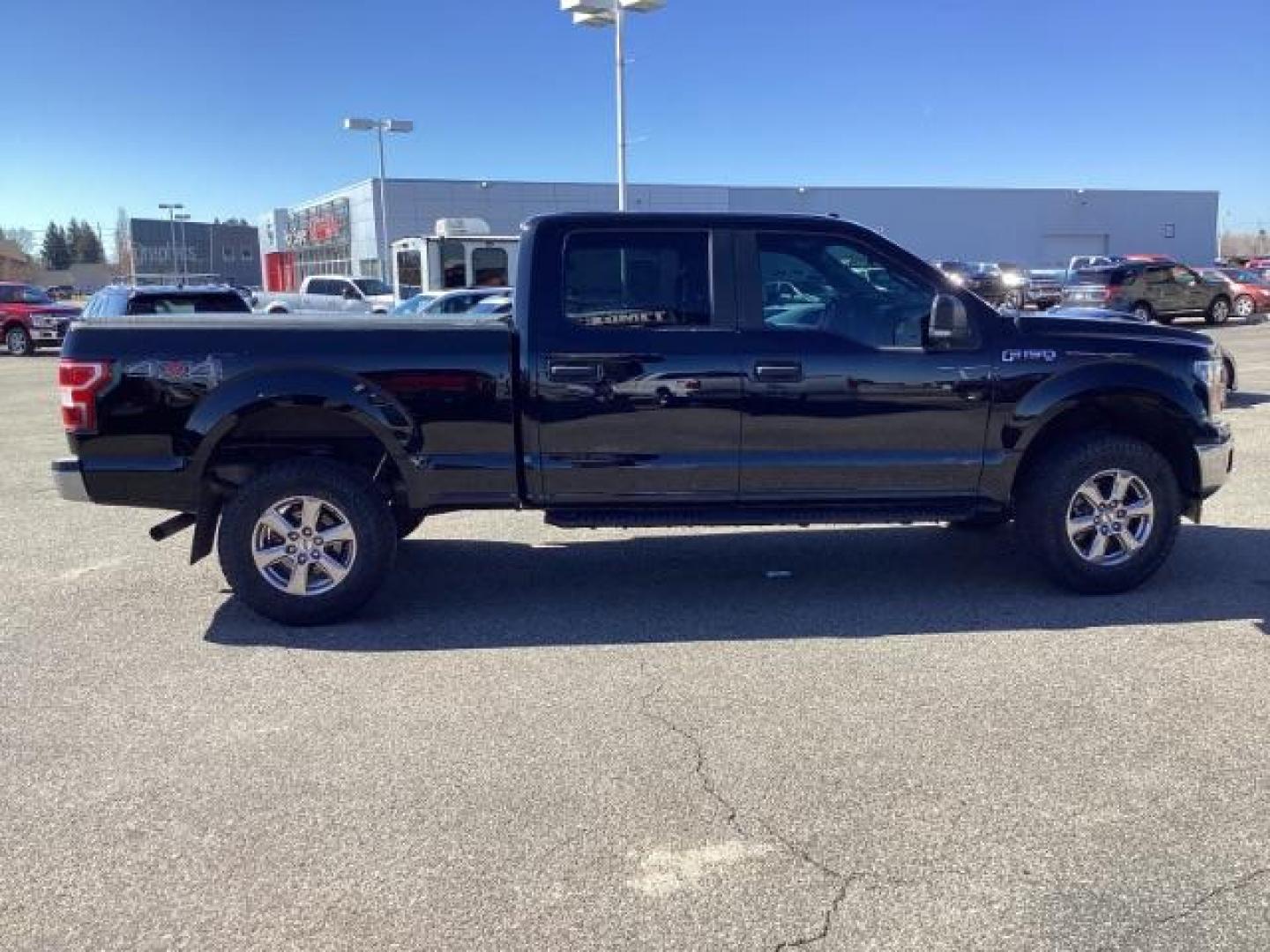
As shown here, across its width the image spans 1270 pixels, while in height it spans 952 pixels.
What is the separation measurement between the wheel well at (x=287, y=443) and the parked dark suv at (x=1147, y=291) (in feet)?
75.0

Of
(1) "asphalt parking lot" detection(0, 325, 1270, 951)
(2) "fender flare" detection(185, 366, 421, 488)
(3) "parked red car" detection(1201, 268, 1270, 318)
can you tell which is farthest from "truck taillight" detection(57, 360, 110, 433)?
(3) "parked red car" detection(1201, 268, 1270, 318)

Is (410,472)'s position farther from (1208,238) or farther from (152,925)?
(1208,238)

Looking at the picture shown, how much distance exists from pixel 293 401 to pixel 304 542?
70cm

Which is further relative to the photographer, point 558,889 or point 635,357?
point 635,357

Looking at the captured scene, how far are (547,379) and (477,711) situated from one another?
1.72m

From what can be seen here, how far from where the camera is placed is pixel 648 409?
5.22 metres

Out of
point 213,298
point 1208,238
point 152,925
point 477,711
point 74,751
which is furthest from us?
point 1208,238

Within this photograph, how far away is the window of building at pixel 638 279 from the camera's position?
5273 mm

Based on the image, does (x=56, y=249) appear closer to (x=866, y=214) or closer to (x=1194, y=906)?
(x=866, y=214)

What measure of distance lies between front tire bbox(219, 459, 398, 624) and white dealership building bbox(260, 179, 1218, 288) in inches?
1734

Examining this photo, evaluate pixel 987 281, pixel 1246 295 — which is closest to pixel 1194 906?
pixel 1246 295

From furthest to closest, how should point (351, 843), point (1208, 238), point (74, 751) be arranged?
point (1208, 238), point (74, 751), point (351, 843)

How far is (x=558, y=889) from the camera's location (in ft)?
9.73

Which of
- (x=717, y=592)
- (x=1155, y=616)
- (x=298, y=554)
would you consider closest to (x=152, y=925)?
(x=298, y=554)
